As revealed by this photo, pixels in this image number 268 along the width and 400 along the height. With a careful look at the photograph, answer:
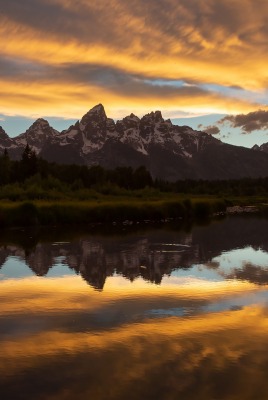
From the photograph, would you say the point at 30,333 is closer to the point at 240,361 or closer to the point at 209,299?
the point at 240,361

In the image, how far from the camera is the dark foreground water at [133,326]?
41.6 ft

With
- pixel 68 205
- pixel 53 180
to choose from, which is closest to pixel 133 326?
pixel 68 205

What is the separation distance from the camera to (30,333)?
1708 cm

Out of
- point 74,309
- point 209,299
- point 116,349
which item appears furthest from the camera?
point 209,299

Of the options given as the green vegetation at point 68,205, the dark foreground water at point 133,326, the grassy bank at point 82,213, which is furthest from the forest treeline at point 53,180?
the dark foreground water at point 133,326

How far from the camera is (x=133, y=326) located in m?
18.0

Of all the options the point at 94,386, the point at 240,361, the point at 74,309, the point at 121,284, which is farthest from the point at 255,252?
the point at 94,386

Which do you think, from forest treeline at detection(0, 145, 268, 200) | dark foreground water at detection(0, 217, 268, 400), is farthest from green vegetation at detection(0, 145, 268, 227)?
dark foreground water at detection(0, 217, 268, 400)

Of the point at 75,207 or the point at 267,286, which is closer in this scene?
the point at 267,286

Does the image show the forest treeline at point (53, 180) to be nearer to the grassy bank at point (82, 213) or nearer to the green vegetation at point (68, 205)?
the green vegetation at point (68, 205)

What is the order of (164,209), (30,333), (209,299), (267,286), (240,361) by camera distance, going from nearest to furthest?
1. (240,361)
2. (30,333)
3. (209,299)
4. (267,286)
5. (164,209)

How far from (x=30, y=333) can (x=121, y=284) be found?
953 cm

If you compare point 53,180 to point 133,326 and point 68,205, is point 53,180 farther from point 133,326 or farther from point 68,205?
point 133,326

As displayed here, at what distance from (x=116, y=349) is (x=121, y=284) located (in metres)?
10.8
